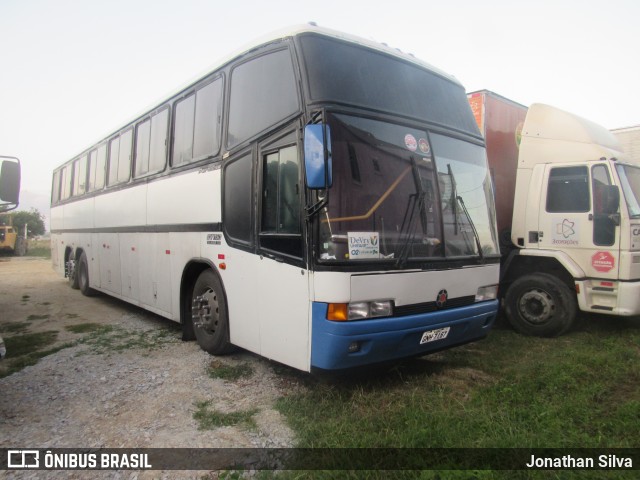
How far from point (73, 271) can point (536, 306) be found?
10.5 metres

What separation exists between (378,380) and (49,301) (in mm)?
8401

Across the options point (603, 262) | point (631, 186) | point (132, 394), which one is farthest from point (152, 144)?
point (631, 186)

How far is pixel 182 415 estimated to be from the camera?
150 inches

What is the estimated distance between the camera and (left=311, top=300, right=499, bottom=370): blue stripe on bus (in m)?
3.54

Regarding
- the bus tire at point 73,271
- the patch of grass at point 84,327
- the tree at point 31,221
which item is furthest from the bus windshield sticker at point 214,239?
the tree at point 31,221

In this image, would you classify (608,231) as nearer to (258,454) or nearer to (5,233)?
(258,454)

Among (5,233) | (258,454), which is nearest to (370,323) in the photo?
(258,454)

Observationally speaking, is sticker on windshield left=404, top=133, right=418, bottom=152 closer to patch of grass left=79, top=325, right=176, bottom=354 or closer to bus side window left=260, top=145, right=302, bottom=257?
bus side window left=260, top=145, right=302, bottom=257

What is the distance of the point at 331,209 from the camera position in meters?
3.58

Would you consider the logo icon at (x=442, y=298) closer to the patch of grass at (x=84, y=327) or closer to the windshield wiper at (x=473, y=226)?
the windshield wiper at (x=473, y=226)

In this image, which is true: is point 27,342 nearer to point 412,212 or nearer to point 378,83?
point 412,212

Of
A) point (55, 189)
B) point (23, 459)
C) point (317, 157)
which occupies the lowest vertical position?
point (23, 459)

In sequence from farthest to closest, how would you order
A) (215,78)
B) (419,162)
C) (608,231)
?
(608,231) < (215,78) < (419,162)

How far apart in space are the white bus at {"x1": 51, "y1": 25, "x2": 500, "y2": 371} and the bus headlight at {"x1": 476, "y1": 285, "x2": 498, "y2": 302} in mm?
22
